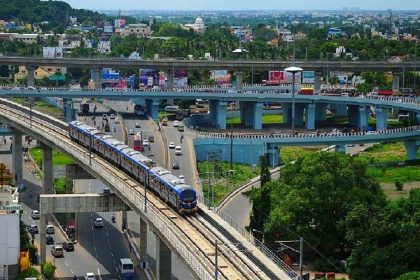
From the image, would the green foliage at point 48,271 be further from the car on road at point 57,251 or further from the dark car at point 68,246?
the dark car at point 68,246

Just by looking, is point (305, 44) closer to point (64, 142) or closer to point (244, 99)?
point (244, 99)

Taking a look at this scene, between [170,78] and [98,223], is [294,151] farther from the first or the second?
[98,223]

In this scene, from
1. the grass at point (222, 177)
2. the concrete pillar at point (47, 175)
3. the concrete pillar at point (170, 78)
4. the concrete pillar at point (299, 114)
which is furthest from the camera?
the concrete pillar at point (170, 78)

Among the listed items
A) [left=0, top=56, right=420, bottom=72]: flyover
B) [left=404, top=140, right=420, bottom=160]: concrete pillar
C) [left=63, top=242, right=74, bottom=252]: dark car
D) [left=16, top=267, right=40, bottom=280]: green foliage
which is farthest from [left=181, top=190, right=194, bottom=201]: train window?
[left=0, top=56, right=420, bottom=72]: flyover

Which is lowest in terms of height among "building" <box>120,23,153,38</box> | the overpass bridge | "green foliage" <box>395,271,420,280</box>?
"green foliage" <box>395,271,420,280</box>

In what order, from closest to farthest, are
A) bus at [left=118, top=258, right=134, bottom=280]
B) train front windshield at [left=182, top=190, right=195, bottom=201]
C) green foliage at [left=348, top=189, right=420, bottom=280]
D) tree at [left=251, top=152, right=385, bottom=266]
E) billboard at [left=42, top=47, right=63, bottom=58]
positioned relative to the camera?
green foliage at [left=348, top=189, right=420, bottom=280] < train front windshield at [left=182, top=190, right=195, bottom=201] < bus at [left=118, top=258, right=134, bottom=280] < tree at [left=251, top=152, right=385, bottom=266] < billboard at [left=42, top=47, right=63, bottom=58]

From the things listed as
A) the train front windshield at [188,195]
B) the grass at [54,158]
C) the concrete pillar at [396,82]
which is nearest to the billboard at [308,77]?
the concrete pillar at [396,82]

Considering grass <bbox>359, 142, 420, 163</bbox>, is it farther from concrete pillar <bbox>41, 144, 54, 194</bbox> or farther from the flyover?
concrete pillar <bbox>41, 144, 54, 194</bbox>
